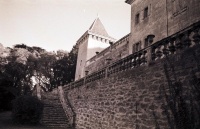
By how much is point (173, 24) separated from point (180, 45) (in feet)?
22.1

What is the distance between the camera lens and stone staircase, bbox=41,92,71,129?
15.6 m

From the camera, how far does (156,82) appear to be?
24.8 feet

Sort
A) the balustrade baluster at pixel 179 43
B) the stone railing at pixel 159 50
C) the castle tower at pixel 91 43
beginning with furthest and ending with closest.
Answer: the castle tower at pixel 91 43 < the balustrade baluster at pixel 179 43 < the stone railing at pixel 159 50

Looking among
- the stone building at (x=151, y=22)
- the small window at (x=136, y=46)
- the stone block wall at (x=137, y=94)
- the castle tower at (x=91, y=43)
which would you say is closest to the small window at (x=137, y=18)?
the stone building at (x=151, y=22)

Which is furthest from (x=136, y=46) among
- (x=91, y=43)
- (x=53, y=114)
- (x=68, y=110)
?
(x=91, y=43)

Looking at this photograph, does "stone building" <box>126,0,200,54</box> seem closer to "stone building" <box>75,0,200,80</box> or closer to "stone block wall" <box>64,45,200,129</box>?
"stone building" <box>75,0,200,80</box>

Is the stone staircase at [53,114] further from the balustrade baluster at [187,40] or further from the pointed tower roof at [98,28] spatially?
the pointed tower roof at [98,28]

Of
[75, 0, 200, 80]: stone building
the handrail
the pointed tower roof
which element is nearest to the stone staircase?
the handrail

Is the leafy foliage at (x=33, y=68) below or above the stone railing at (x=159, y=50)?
above

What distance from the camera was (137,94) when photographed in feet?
28.3

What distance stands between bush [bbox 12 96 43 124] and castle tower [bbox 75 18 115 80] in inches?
588

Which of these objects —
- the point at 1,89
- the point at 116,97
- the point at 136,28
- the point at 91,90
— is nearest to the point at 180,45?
the point at 116,97

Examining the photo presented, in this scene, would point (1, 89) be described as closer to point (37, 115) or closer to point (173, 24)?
point (37, 115)

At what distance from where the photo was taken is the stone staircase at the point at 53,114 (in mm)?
15617
